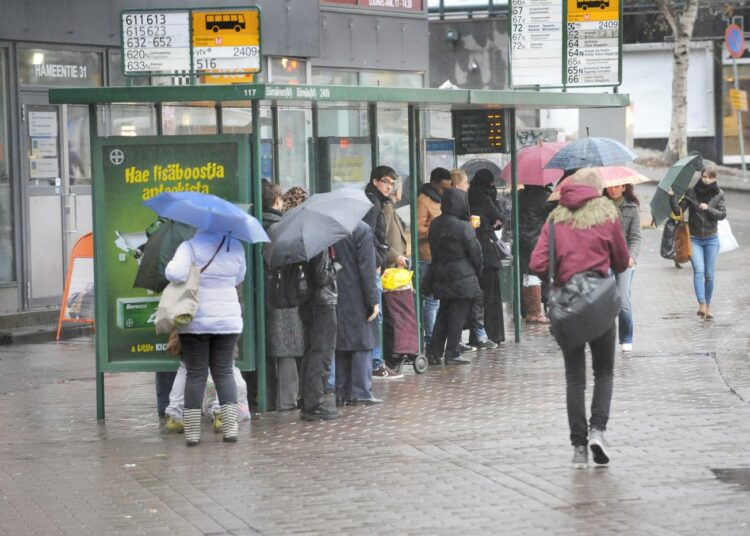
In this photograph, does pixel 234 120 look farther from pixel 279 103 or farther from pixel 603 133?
→ pixel 603 133

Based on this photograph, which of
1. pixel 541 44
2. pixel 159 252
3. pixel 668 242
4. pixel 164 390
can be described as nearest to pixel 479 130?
pixel 541 44

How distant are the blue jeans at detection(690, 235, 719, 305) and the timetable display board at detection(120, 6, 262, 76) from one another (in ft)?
16.8

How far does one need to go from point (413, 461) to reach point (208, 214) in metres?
1.97

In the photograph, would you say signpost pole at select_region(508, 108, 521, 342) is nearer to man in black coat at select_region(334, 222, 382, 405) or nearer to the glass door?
man in black coat at select_region(334, 222, 382, 405)

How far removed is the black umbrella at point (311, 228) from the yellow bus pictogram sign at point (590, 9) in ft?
22.8

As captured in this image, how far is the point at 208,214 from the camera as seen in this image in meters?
9.38

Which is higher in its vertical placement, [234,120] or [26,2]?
[26,2]

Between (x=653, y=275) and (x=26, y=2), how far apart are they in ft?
29.5

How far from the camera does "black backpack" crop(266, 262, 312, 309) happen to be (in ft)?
33.6

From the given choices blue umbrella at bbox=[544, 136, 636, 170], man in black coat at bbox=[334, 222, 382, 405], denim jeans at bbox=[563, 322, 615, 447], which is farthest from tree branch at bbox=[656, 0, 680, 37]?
denim jeans at bbox=[563, 322, 615, 447]

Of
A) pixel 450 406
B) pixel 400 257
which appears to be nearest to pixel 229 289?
pixel 450 406

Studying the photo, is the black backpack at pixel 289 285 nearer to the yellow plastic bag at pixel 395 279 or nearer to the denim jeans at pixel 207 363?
the denim jeans at pixel 207 363

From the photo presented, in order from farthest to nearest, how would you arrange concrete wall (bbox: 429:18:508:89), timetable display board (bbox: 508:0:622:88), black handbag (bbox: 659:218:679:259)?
1. concrete wall (bbox: 429:18:508:89)
2. black handbag (bbox: 659:218:679:259)
3. timetable display board (bbox: 508:0:622:88)

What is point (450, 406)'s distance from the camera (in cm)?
1089
